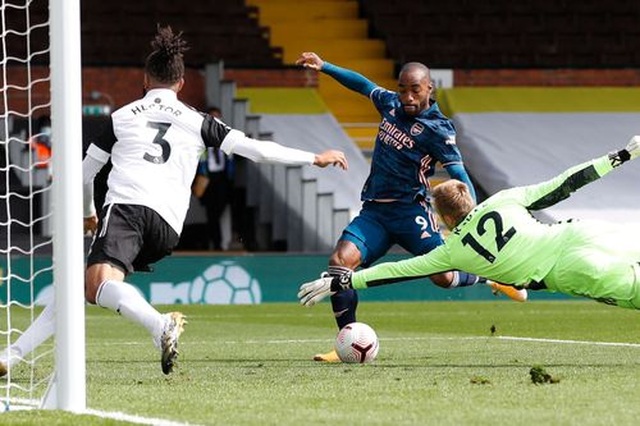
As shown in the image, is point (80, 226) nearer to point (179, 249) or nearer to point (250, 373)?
point (250, 373)

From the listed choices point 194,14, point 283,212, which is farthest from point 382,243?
point 194,14

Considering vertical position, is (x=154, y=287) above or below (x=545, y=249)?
below

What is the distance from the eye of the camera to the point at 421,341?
12234 mm

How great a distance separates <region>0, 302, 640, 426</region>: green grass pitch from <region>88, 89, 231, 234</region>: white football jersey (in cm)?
99

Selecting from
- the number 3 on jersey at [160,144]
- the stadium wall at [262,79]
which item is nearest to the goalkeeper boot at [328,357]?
the number 3 on jersey at [160,144]

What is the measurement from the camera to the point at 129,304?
811 cm

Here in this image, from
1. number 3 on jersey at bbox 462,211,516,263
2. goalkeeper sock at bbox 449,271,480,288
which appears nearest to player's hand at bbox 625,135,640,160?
number 3 on jersey at bbox 462,211,516,263

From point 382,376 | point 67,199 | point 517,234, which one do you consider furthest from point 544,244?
point 67,199

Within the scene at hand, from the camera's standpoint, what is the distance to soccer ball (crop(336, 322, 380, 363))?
9758 mm

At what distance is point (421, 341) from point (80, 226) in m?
5.53

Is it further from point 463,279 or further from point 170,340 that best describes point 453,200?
point 463,279

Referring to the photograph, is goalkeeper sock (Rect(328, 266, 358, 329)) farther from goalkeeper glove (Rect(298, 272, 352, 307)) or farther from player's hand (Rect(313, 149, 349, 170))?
player's hand (Rect(313, 149, 349, 170))

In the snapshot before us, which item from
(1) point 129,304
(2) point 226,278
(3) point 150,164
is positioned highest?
(3) point 150,164

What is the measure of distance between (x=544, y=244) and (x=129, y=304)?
2.21 metres
